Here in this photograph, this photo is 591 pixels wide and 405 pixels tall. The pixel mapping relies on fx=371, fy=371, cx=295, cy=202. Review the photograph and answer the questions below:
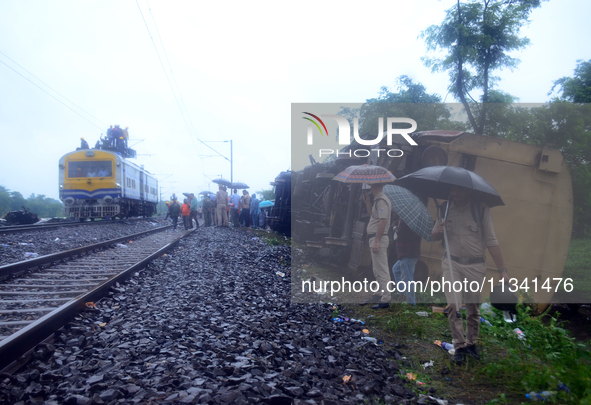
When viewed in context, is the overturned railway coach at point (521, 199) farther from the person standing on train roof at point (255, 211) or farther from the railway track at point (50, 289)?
the person standing on train roof at point (255, 211)

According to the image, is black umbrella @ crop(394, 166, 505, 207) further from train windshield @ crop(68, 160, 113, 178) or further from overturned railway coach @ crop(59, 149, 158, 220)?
train windshield @ crop(68, 160, 113, 178)

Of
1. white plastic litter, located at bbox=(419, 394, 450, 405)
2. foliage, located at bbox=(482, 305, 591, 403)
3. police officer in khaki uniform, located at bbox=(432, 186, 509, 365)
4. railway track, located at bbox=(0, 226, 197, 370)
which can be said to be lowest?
white plastic litter, located at bbox=(419, 394, 450, 405)

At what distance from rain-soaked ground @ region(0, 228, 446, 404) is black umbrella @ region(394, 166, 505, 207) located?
1798 mm

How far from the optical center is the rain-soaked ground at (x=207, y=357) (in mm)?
2672

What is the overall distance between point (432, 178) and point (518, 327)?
2.43m

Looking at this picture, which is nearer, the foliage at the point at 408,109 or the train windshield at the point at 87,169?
the train windshield at the point at 87,169

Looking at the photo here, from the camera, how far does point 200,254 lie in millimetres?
10008

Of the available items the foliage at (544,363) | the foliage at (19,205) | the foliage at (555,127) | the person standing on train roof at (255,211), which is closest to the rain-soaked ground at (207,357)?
the foliage at (544,363)

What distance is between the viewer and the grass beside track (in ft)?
9.05

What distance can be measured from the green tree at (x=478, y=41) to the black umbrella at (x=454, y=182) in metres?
18.2

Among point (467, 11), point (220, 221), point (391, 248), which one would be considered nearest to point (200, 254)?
point (391, 248)

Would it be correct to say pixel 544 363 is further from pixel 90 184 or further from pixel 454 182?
pixel 90 184

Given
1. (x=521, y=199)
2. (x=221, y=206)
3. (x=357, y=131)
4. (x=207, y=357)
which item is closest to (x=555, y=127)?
(x=221, y=206)

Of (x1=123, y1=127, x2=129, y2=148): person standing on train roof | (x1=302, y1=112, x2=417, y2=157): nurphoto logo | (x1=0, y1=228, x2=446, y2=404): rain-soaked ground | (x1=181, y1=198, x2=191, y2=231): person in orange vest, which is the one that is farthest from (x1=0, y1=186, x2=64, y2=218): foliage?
(x1=0, y1=228, x2=446, y2=404): rain-soaked ground
